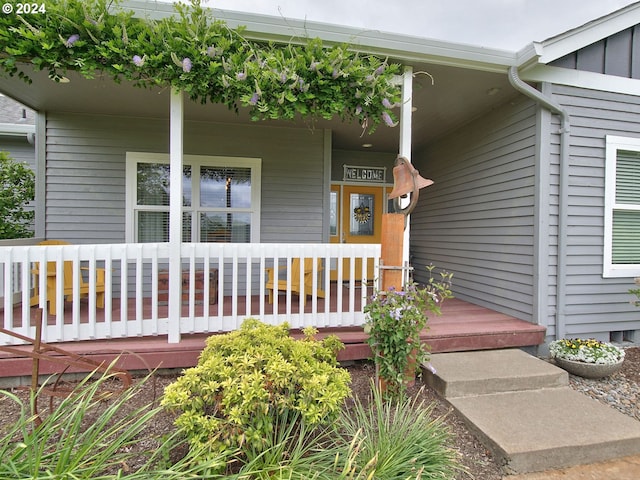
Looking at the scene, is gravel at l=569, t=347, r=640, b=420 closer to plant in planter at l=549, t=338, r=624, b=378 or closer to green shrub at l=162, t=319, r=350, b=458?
plant in planter at l=549, t=338, r=624, b=378

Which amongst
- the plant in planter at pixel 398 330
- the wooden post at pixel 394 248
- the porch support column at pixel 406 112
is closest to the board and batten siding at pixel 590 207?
the porch support column at pixel 406 112

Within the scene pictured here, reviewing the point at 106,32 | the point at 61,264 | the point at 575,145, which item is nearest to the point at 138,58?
the point at 106,32

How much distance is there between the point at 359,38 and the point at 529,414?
3059mm

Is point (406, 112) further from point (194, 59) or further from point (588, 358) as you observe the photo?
point (588, 358)

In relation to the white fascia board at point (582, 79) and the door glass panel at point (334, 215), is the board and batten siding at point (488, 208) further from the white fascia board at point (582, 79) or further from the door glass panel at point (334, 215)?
the door glass panel at point (334, 215)

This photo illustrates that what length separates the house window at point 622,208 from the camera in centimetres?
351

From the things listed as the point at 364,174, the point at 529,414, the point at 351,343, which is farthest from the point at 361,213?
the point at 529,414

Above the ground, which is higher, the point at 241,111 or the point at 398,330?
the point at 241,111

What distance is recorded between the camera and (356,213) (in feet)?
19.8

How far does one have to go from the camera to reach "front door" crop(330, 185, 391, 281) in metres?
5.95

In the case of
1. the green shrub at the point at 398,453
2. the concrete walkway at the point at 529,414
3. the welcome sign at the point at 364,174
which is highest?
the welcome sign at the point at 364,174

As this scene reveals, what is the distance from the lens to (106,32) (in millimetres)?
→ 2312

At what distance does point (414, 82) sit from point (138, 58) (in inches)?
98.0

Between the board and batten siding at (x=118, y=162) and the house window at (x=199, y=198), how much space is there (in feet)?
0.39
